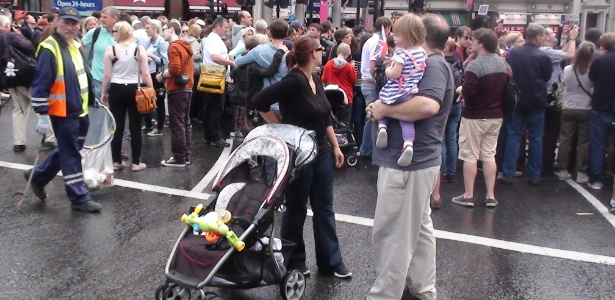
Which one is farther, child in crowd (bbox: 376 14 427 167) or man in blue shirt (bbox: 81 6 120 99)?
man in blue shirt (bbox: 81 6 120 99)

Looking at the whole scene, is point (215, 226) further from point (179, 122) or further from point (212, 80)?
point (212, 80)

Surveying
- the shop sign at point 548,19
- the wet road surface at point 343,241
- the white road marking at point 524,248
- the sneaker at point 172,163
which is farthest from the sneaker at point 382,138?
the shop sign at point 548,19

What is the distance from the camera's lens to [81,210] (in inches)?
271

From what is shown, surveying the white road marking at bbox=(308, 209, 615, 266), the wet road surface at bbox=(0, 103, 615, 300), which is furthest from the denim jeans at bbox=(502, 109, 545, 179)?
the white road marking at bbox=(308, 209, 615, 266)

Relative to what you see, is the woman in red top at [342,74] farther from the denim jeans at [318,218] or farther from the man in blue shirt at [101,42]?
the denim jeans at [318,218]

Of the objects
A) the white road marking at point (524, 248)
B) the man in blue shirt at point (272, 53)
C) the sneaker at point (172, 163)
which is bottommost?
the white road marking at point (524, 248)

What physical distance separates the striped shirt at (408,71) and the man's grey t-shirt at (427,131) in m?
0.06

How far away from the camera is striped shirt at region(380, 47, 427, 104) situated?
14.4ft

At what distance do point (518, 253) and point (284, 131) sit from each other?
8.45ft

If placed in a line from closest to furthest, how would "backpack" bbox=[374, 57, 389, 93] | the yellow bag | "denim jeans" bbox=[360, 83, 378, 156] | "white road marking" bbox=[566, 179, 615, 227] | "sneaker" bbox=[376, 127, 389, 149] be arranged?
"sneaker" bbox=[376, 127, 389, 149]
"white road marking" bbox=[566, 179, 615, 227]
"backpack" bbox=[374, 57, 389, 93]
"denim jeans" bbox=[360, 83, 378, 156]
the yellow bag

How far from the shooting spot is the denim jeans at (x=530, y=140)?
8.55 meters

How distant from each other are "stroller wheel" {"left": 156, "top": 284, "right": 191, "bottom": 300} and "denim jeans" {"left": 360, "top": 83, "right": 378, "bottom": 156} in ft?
16.6

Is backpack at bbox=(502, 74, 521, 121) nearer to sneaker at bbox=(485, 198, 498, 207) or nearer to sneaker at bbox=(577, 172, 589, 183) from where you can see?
sneaker at bbox=(485, 198, 498, 207)

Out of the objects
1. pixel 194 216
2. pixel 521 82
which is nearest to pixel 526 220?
pixel 521 82
